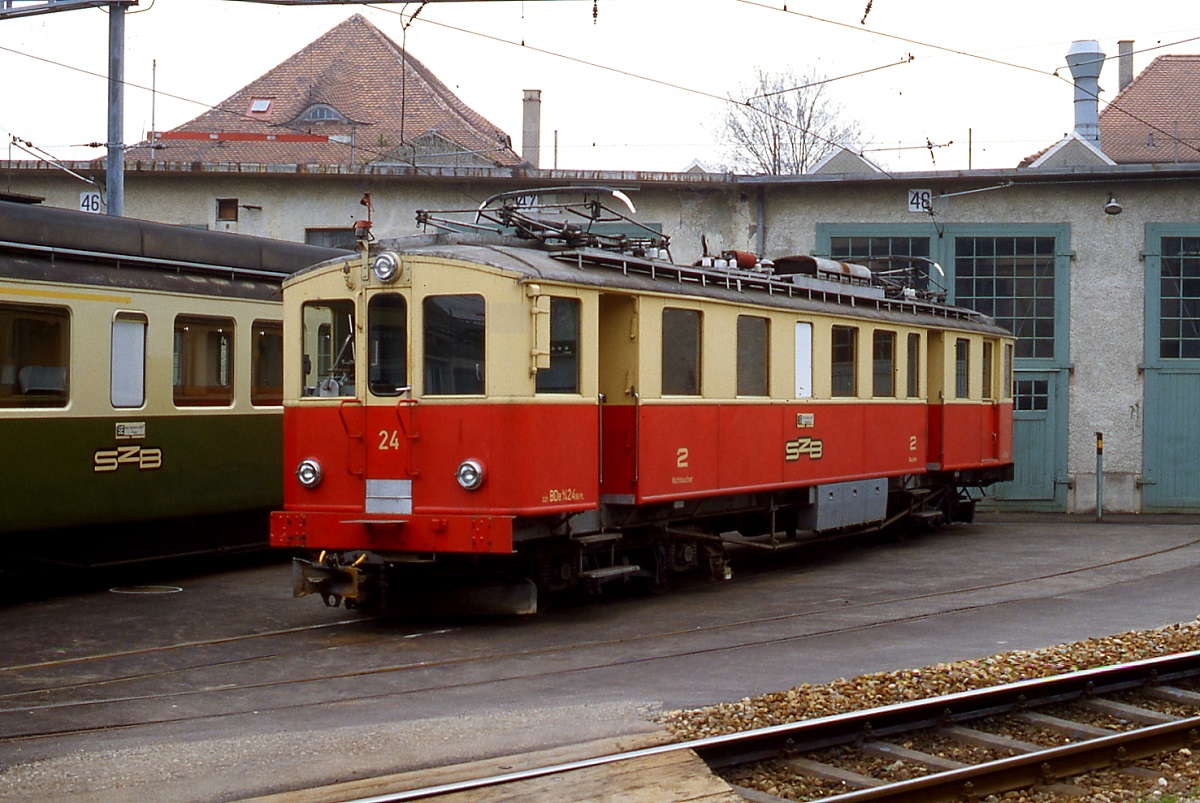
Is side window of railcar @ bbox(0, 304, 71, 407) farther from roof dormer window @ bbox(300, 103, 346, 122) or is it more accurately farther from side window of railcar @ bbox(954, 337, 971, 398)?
roof dormer window @ bbox(300, 103, 346, 122)

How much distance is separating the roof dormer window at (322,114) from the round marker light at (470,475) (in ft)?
140

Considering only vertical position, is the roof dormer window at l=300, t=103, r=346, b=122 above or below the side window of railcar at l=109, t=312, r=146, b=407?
above

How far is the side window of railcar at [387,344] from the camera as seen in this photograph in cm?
1111

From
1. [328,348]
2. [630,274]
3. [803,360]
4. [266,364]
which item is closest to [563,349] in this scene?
[630,274]

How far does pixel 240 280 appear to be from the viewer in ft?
47.8

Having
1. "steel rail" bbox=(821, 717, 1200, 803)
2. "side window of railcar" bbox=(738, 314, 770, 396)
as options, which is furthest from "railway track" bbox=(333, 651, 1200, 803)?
"side window of railcar" bbox=(738, 314, 770, 396)

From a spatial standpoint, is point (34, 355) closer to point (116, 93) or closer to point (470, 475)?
point (470, 475)

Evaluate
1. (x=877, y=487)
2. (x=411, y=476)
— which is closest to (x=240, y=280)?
(x=411, y=476)

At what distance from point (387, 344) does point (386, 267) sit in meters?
0.61

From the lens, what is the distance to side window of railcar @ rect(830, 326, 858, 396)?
1545 centimetres

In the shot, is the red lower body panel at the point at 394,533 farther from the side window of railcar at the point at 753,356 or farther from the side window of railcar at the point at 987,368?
the side window of railcar at the point at 987,368

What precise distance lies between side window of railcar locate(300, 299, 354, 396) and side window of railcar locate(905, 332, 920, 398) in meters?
8.26

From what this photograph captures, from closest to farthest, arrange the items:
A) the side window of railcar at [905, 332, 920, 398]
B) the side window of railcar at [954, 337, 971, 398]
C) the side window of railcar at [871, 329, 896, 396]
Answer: the side window of railcar at [871, 329, 896, 396] < the side window of railcar at [905, 332, 920, 398] < the side window of railcar at [954, 337, 971, 398]

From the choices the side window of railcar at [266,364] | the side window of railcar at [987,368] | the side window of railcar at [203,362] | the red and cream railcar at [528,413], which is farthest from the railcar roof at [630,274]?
the side window of railcar at [987,368]
